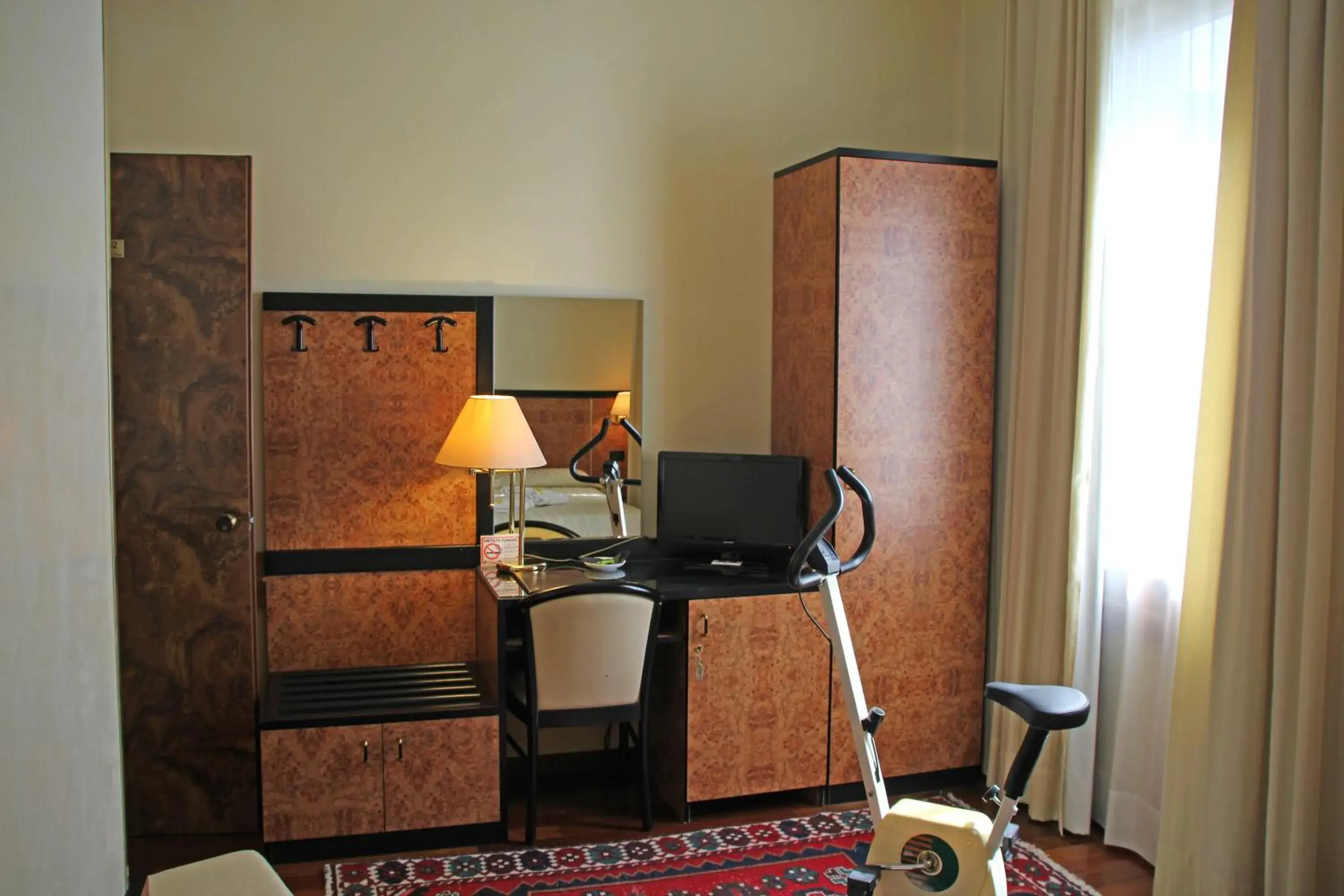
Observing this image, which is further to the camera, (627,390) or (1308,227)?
(627,390)

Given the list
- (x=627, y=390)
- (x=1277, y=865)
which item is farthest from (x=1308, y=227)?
(x=627, y=390)

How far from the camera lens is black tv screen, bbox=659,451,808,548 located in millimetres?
3730

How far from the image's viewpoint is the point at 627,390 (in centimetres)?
393

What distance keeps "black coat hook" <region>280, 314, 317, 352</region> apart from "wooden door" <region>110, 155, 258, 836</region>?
0.61 feet

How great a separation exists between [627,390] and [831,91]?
4.67 feet

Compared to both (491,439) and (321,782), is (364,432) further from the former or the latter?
(321,782)

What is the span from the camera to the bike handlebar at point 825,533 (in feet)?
8.00

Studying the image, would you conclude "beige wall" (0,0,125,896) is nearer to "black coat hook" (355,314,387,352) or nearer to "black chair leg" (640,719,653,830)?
"black chair leg" (640,719,653,830)

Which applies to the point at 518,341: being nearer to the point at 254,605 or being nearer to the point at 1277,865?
the point at 254,605

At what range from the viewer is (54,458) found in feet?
2.07

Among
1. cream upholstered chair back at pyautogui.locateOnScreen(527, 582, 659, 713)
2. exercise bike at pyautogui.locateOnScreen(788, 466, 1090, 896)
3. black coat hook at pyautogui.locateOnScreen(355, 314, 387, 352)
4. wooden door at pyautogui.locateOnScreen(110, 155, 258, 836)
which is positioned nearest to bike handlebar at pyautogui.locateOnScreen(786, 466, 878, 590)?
exercise bike at pyautogui.locateOnScreen(788, 466, 1090, 896)

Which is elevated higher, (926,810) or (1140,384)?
(1140,384)

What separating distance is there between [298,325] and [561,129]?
3.80 feet

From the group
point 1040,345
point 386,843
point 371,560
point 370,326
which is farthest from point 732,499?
point 386,843
